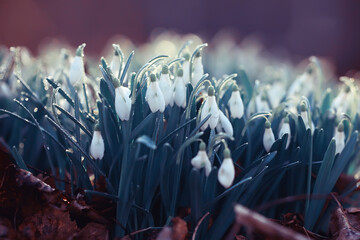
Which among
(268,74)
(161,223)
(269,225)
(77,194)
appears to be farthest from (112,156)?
(268,74)

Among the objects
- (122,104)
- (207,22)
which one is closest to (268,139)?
(122,104)

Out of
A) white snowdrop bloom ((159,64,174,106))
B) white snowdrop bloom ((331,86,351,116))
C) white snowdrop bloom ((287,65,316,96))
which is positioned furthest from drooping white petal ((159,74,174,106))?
white snowdrop bloom ((287,65,316,96))

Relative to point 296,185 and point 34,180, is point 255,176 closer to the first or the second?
point 296,185

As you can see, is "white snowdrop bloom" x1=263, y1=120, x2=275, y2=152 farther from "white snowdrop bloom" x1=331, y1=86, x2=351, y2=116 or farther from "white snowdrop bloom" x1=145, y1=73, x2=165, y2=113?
"white snowdrop bloom" x1=331, y1=86, x2=351, y2=116

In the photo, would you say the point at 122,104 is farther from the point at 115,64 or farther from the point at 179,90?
the point at 115,64

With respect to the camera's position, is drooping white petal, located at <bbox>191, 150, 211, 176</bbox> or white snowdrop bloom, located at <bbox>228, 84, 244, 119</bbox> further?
white snowdrop bloom, located at <bbox>228, 84, 244, 119</bbox>

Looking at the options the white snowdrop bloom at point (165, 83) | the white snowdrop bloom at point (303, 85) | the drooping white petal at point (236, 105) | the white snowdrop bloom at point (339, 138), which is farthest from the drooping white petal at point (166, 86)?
the white snowdrop bloom at point (303, 85)

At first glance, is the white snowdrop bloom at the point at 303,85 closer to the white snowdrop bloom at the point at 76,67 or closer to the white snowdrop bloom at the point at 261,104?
the white snowdrop bloom at the point at 261,104
